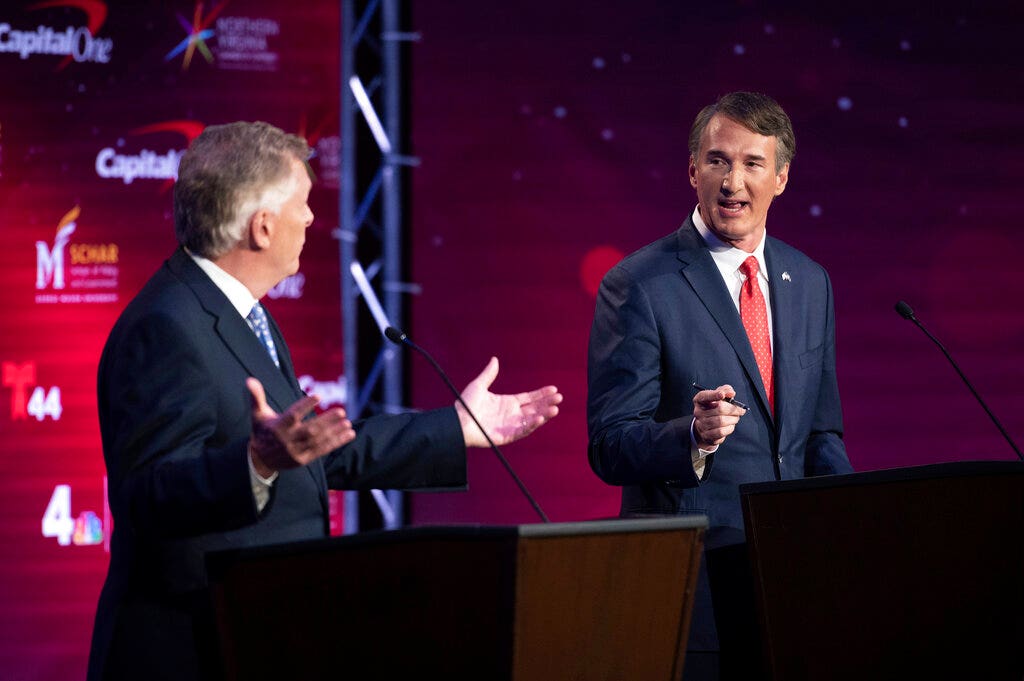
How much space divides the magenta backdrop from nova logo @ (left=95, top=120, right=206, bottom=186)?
848mm

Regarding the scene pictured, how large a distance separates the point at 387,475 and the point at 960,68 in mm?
3420

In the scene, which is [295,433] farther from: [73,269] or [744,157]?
[73,269]

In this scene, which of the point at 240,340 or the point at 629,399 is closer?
the point at 240,340

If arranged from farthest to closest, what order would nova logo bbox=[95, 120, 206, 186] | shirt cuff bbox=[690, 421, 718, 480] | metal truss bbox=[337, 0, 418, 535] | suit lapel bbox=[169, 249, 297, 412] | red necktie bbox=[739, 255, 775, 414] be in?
metal truss bbox=[337, 0, 418, 535] → nova logo bbox=[95, 120, 206, 186] → red necktie bbox=[739, 255, 775, 414] → shirt cuff bbox=[690, 421, 718, 480] → suit lapel bbox=[169, 249, 297, 412]

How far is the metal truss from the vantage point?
441 cm

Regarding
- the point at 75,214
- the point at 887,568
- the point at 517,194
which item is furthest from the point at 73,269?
the point at 887,568

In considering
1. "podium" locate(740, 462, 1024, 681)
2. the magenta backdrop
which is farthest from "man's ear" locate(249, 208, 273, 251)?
the magenta backdrop

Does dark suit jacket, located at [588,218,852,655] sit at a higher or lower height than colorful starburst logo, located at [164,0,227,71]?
lower

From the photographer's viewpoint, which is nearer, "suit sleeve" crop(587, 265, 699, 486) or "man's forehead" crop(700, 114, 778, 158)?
"suit sleeve" crop(587, 265, 699, 486)

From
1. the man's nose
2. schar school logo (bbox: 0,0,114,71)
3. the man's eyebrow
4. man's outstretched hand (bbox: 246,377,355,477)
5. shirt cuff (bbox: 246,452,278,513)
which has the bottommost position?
shirt cuff (bbox: 246,452,278,513)

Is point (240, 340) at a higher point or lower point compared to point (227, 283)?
lower

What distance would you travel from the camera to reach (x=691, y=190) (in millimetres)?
4660

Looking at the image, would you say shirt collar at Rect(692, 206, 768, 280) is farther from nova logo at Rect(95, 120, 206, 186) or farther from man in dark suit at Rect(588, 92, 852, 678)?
nova logo at Rect(95, 120, 206, 186)

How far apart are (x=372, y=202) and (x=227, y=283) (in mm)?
2343
